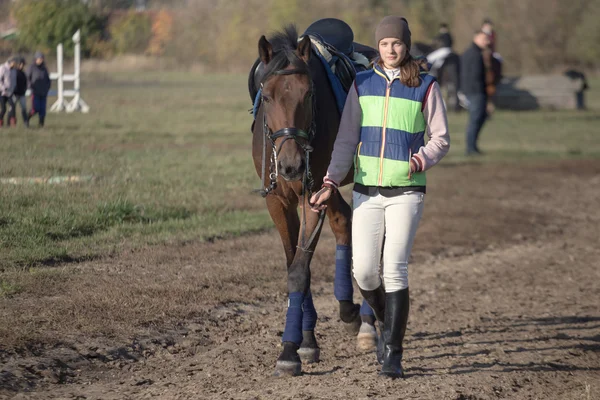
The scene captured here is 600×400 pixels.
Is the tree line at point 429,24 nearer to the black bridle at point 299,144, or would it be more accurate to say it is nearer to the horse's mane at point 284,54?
the horse's mane at point 284,54

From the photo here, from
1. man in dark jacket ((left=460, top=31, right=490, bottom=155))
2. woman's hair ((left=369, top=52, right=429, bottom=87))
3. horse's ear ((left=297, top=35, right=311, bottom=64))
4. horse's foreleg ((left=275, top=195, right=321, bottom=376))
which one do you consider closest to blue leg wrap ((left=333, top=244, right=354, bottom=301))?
horse's foreleg ((left=275, top=195, right=321, bottom=376))

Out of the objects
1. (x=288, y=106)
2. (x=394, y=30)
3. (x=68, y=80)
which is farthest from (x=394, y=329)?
(x=68, y=80)

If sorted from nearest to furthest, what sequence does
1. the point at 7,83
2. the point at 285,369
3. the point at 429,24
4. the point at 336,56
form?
the point at 285,369 → the point at 336,56 → the point at 7,83 → the point at 429,24

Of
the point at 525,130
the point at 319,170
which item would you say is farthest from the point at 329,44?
the point at 525,130

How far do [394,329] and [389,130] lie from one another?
1171mm

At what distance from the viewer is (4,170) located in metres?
8.90

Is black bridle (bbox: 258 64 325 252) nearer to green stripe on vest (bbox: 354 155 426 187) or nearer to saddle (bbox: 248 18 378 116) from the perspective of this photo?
green stripe on vest (bbox: 354 155 426 187)

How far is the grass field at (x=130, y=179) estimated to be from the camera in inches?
328

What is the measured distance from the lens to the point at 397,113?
4.96 metres

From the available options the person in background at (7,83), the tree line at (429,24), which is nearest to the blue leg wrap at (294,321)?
the person in background at (7,83)

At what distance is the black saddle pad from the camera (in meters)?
7.33

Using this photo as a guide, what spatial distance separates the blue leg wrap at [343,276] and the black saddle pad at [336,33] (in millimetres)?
1856

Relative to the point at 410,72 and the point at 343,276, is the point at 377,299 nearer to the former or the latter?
the point at 343,276

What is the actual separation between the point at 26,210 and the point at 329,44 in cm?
352
